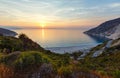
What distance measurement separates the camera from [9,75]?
7312 millimetres

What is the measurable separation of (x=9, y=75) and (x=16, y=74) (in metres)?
0.46

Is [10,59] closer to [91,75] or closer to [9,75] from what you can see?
[9,75]

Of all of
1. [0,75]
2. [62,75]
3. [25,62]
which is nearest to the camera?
[0,75]

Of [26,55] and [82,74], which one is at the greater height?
[26,55]

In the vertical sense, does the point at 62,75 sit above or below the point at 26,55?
below

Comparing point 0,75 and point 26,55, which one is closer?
point 0,75

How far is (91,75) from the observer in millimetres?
7953

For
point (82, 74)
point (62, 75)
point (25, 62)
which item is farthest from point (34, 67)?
point (82, 74)

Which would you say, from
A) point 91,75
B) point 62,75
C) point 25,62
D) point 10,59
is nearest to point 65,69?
point 62,75

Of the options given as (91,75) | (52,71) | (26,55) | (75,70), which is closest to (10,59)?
(26,55)

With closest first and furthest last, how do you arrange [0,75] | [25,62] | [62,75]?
[0,75], [62,75], [25,62]

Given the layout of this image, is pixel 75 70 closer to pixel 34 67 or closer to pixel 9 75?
pixel 34 67

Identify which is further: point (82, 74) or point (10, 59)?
point (10, 59)

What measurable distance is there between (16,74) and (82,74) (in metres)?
2.15
